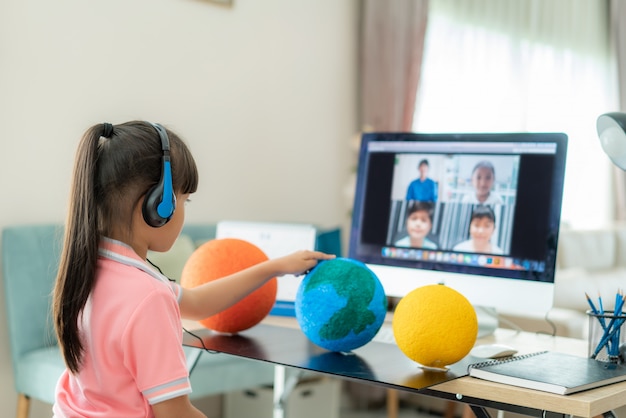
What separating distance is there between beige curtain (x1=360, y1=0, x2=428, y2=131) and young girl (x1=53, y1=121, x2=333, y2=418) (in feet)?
8.88

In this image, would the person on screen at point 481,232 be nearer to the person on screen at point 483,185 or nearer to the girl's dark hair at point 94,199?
the person on screen at point 483,185

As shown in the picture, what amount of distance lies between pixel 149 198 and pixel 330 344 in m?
0.45

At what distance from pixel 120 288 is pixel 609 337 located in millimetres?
808

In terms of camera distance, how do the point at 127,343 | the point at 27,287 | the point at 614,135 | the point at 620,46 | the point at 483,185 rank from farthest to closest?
the point at 620,46, the point at 27,287, the point at 483,185, the point at 614,135, the point at 127,343

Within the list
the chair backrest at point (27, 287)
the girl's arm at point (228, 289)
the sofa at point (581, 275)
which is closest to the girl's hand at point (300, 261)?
the girl's arm at point (228, 289)

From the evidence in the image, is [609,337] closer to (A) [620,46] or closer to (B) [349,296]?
(B) [349,296]

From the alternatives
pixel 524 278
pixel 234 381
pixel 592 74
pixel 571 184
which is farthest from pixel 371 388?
pixel 592 74

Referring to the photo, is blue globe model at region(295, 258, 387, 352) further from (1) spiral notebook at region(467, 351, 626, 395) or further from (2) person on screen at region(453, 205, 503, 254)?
(2) person on screen at region(453, 205, 503, 254)

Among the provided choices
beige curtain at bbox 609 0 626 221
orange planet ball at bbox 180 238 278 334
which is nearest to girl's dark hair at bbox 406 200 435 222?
orange planet ball at bbox 180 238 278 334

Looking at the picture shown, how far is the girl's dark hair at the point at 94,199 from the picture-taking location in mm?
1138

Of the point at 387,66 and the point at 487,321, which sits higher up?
the point at 387,66

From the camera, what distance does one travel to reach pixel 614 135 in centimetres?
146

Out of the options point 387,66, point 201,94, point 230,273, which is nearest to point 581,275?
point 387,66

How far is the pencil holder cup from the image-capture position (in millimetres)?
1363
